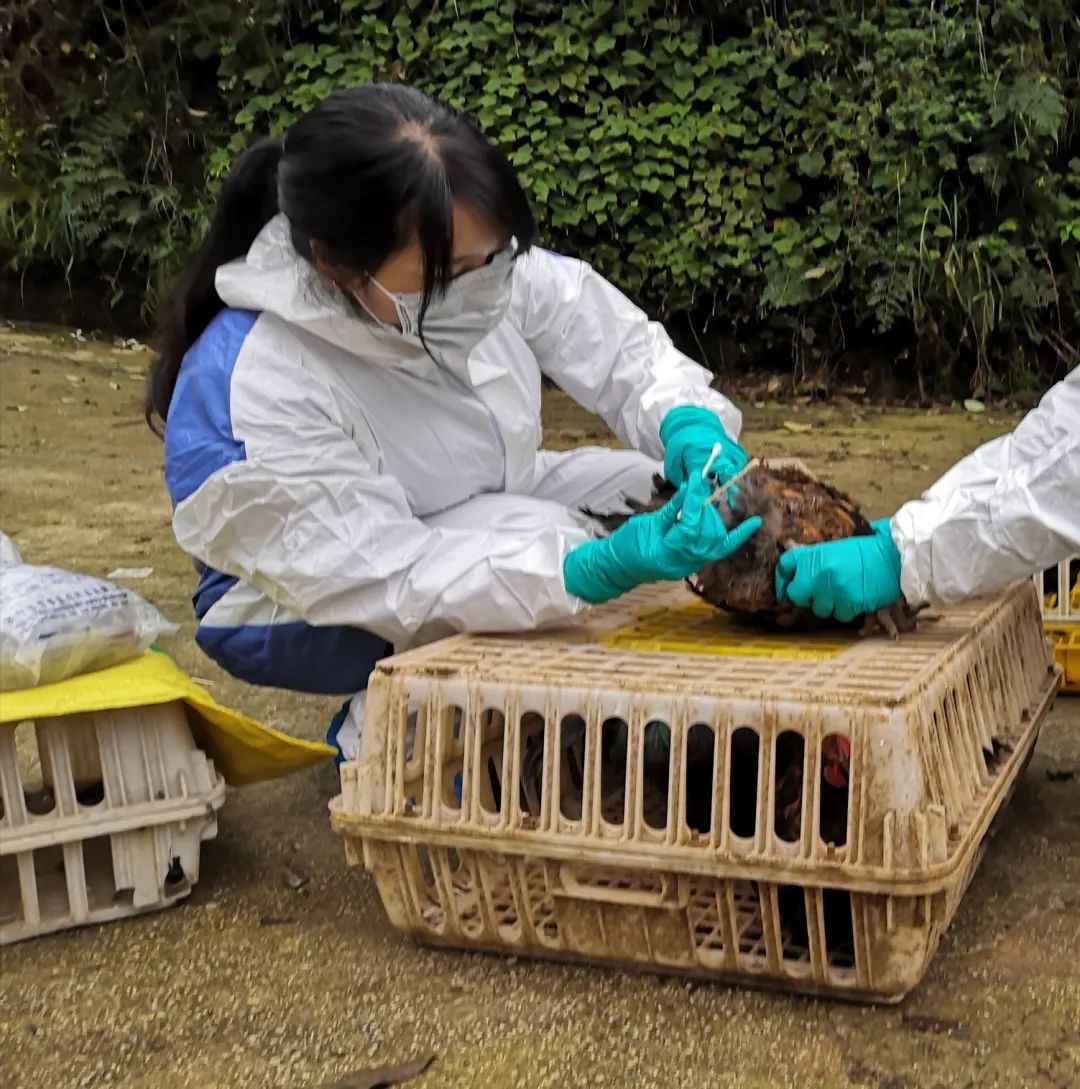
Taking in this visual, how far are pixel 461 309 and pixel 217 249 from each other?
472mm

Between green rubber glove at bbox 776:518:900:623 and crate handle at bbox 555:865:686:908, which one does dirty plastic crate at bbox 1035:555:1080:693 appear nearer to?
green rubber glove at bbox 776:518:900:623

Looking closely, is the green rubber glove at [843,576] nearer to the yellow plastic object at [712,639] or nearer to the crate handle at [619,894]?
the yellow plastic object at [712,639]

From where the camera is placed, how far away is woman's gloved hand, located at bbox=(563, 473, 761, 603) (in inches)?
72.3

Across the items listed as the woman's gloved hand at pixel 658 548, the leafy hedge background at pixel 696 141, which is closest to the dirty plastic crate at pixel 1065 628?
the woman's gloved hand at pixel 658 548

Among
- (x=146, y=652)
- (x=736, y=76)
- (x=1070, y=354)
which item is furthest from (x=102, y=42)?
(x=146, y=652)

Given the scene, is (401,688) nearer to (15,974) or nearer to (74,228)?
(15,974)

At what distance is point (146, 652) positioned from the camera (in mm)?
2041

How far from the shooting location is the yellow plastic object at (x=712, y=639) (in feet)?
6.00

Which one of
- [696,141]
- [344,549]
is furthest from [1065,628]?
[696,141]

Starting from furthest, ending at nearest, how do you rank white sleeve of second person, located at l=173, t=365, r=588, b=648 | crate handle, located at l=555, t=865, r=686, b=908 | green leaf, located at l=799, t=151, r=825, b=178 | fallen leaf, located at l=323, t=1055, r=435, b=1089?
green leaf, located at l=799, t=151, r=825, b=178
white sleeve of second person, located at l=173, t=365, r=588, b=648
crate handle, located at l=555, t=865, r=686, b=908
fallen leaf, located at l=323, t=1055, r=435, b=1089

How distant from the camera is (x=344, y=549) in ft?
6.21

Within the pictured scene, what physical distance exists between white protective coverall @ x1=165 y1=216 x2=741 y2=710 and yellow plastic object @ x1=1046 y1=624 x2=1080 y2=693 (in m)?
0.85

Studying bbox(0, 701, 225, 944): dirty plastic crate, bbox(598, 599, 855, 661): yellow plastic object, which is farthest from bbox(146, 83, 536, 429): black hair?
bbox(0, 701, 225, 944): dirty plastic crate

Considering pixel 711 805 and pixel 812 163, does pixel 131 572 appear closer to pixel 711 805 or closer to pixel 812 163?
pixel 711 805
